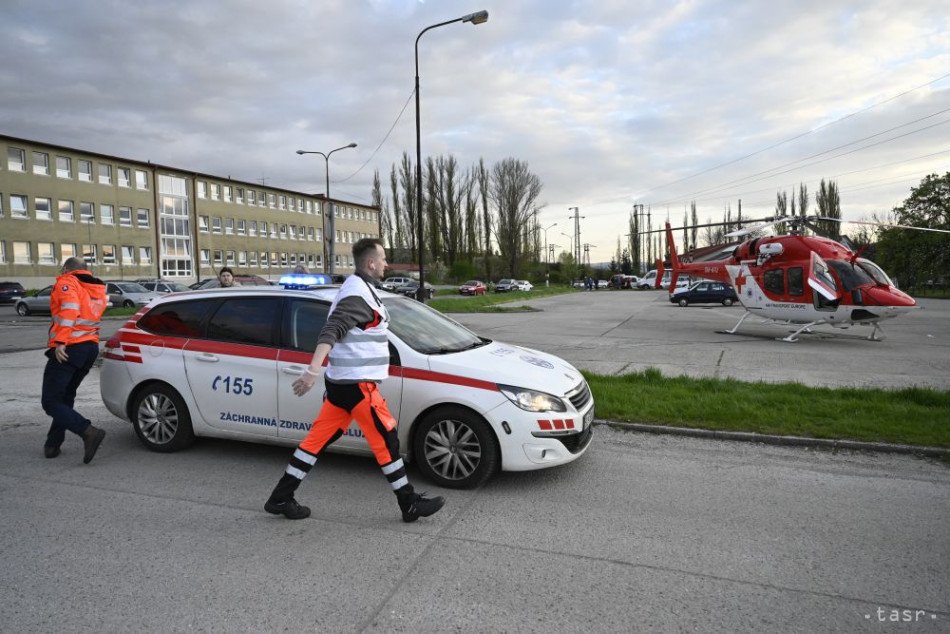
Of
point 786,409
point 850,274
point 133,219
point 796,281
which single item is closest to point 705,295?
point 796,281

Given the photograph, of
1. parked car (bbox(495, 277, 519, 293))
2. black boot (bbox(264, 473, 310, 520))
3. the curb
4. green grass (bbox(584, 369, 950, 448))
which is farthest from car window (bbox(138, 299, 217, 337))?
parked car (bbox(495, 277, 519, 293))

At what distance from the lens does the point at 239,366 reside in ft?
17.0

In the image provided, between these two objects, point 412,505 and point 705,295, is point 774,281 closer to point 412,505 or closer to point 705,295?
point 412,505

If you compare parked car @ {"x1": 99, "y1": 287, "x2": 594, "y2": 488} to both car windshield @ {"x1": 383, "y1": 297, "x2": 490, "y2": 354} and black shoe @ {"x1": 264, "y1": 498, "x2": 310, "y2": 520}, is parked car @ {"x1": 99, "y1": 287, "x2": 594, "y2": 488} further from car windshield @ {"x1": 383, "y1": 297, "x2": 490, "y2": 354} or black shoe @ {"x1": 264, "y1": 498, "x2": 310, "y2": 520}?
black shoe @ {"x1": 264, "y1": 498, "x2": 310, "y2": 520}

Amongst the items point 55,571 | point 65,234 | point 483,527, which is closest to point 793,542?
point 483,527

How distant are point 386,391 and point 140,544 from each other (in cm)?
190

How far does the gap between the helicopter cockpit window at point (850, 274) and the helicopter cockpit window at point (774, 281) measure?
1.25 meters

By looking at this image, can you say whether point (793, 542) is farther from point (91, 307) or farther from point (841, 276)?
point (841, 276)

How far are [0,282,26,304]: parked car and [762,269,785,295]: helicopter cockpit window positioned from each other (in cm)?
4092

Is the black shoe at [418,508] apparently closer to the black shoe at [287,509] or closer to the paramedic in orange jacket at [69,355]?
the black shoe at [287,509]

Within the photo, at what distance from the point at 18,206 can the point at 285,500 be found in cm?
5258

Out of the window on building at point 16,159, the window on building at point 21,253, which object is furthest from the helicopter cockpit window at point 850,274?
the window on building at point 16,159

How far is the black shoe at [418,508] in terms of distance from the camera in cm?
396

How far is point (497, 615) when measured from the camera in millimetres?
2926
